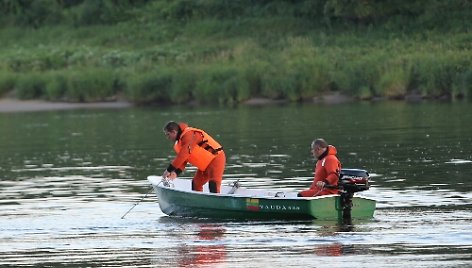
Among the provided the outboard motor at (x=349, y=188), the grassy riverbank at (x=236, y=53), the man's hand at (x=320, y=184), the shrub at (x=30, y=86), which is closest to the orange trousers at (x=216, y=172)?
the man's hand at (x=320, y=184)

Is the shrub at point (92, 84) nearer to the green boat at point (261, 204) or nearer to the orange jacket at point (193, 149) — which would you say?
the green boat at point (261, 204)

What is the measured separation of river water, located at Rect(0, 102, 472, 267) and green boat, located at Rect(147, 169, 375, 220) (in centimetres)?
18

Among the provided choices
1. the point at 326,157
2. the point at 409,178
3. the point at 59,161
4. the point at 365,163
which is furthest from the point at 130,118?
the point at 326,157

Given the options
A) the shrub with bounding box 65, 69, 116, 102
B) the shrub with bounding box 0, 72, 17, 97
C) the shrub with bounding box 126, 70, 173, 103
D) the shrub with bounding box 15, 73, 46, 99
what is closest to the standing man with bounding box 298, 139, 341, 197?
the shrub with bounding box 126, 70, 173, 103

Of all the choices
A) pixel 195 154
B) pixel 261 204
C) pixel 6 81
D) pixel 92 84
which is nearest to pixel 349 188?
pixel 261 204

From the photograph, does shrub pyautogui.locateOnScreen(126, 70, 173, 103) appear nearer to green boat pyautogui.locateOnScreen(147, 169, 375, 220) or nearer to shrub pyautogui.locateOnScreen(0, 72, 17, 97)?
shrub pyautogui.locateOnScreen(0, 72, 17, 97)

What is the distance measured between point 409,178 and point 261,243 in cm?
863

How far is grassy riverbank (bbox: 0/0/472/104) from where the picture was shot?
55875mm

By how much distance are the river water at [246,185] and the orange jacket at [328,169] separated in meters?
0.69

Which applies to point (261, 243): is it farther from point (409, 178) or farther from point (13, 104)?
point (13, 104)

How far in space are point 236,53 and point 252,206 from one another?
136 ft

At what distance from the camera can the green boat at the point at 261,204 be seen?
70.8 feet

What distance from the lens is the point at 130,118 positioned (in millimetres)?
51406

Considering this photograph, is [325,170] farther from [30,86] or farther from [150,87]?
[30,86]
